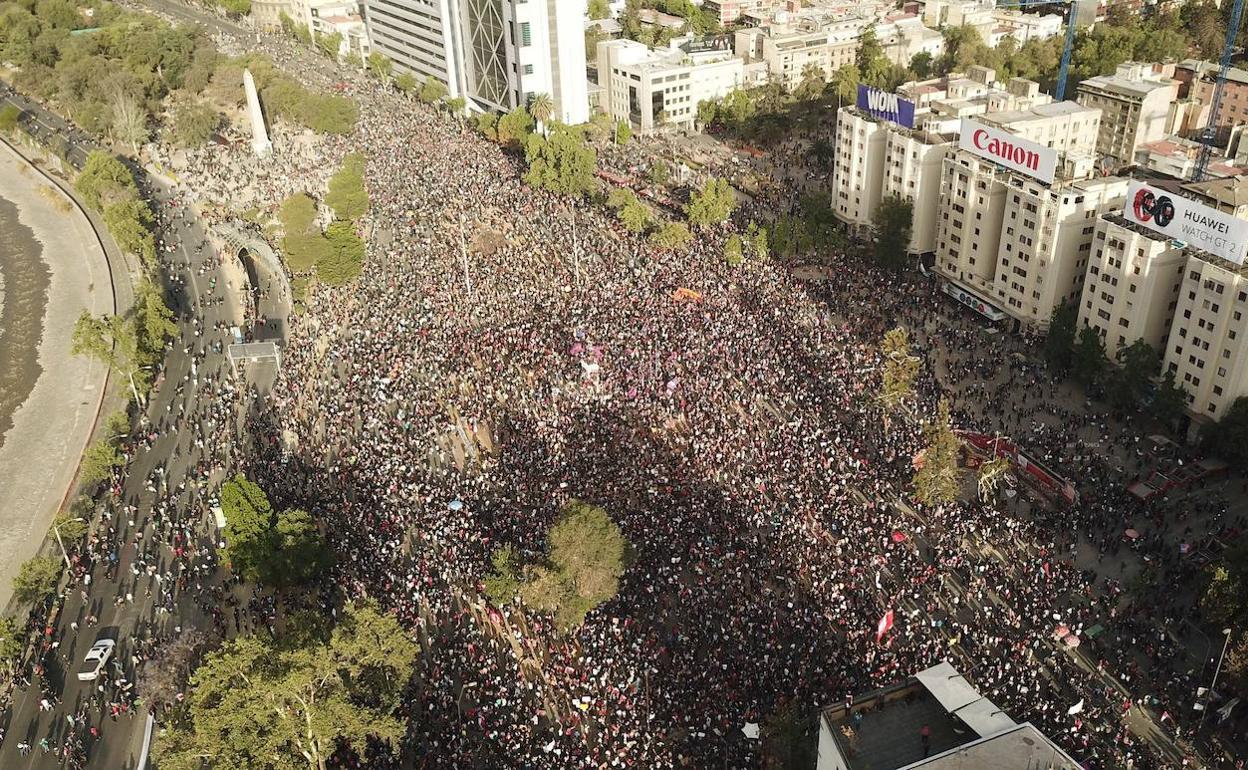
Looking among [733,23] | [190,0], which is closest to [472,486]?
[733,23]

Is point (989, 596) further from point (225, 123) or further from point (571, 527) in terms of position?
point (225, 123)

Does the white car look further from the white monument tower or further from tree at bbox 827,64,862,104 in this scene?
tree at bbox 827,64,862,104

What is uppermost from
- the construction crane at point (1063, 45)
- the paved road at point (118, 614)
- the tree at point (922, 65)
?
the construction crane at point (1063, 45)

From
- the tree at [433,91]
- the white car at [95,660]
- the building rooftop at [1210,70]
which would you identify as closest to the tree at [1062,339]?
the building rooftop at [1210,70]

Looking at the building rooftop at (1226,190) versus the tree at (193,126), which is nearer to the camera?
the building rooftop at (1226,190)

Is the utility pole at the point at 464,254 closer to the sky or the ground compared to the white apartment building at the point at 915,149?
closer to the ground

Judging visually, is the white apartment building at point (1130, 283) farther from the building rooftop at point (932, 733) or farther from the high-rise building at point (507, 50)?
the high-rise building at point (507, 50)

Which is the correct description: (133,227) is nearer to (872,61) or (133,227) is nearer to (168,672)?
(168,672)
